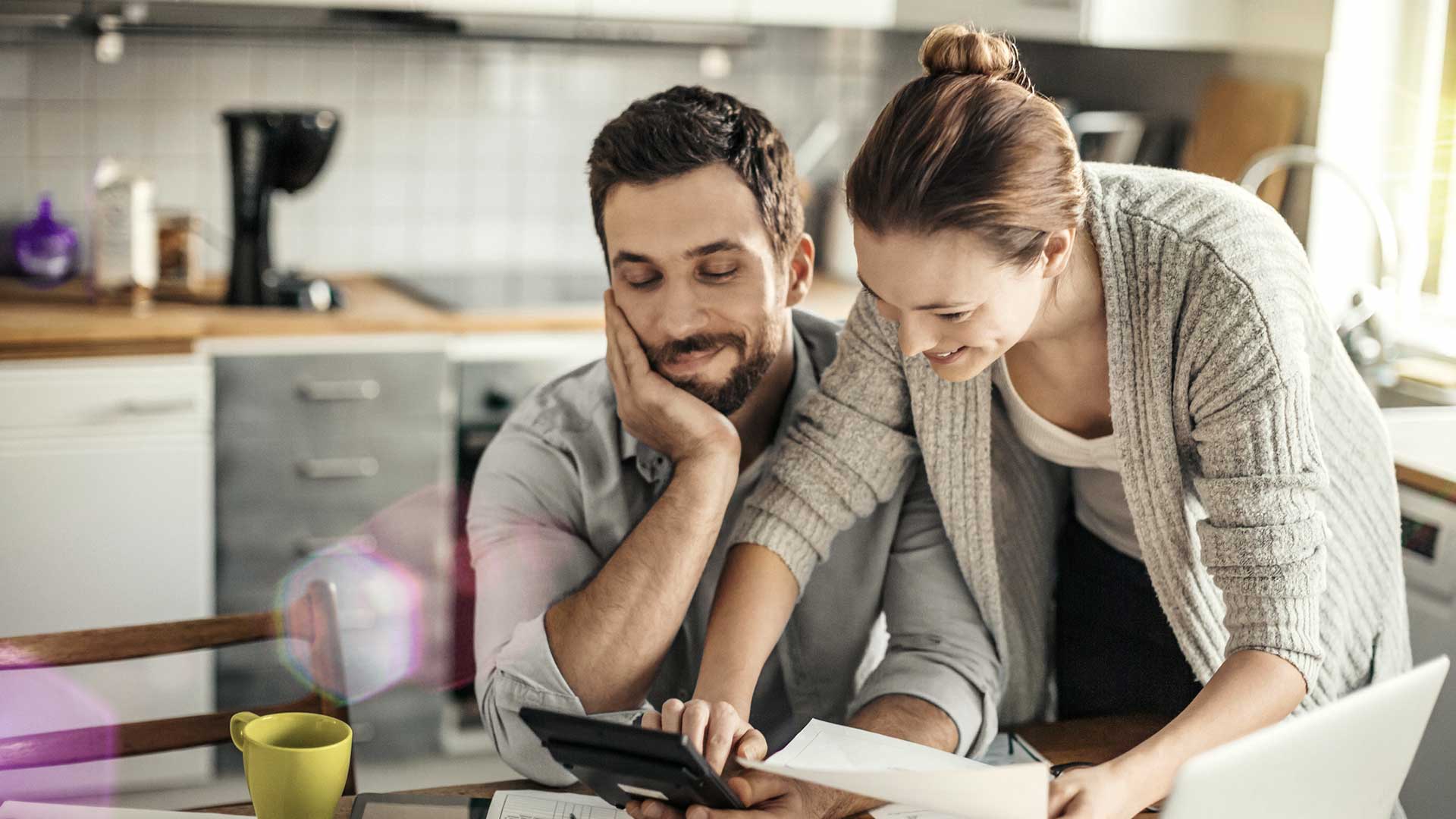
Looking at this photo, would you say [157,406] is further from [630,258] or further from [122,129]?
[630,258]

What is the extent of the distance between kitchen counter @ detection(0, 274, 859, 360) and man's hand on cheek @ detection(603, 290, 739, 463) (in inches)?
48.2

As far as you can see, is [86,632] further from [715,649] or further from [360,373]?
[360,373]

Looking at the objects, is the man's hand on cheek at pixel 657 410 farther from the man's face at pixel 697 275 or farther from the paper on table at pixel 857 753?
the paper on table at pixel 857 753

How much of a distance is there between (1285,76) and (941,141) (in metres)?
2.15

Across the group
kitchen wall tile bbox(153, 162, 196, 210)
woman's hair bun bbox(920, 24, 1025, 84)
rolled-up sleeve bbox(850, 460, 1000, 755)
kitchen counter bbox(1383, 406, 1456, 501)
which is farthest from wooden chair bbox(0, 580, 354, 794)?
kitchen wall tile bbox(153, 162, 196, 210)

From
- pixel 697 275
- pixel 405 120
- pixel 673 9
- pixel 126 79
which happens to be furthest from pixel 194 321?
pixel 697 275

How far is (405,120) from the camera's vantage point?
3.08m

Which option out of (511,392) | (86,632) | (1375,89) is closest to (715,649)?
(86,632)

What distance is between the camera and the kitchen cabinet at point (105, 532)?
92.7 inches

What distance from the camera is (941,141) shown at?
1093 millimetres

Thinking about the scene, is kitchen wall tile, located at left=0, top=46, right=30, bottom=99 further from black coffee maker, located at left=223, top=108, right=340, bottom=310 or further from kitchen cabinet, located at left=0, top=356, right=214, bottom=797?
kitchen cabinet, located at left=0, top=356, right=214, bottom=797

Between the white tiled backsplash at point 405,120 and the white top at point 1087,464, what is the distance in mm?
1921

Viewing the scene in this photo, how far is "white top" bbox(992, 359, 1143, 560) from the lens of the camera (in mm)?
1367

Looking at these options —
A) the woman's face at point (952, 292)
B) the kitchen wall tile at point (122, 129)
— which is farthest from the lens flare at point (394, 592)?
the woman's face at point (952, 292)
